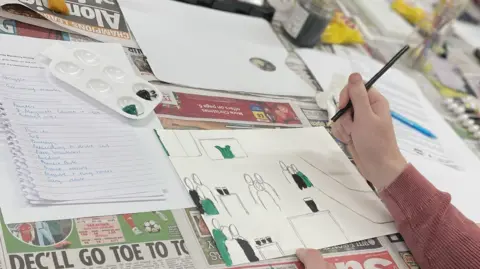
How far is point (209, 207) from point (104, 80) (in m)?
0.24

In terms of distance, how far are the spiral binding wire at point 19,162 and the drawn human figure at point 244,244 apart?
8.2 inches

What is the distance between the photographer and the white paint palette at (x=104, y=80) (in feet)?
2.19

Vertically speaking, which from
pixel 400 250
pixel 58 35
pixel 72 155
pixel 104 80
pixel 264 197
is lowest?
pixel 400 250

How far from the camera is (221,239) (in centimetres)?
56

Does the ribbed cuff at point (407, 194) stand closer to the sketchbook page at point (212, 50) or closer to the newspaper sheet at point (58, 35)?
the sketchbook page at point (212, 50)

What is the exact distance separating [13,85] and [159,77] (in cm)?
21

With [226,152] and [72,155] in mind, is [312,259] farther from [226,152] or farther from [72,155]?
[72,155]

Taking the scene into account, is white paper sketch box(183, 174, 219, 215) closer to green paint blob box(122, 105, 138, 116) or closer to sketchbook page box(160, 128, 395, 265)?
sketchbook page box(160, 128, 395, 265)

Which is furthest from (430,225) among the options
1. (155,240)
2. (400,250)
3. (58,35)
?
(58,35)

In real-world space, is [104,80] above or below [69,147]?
above

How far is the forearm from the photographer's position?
2.13 feet

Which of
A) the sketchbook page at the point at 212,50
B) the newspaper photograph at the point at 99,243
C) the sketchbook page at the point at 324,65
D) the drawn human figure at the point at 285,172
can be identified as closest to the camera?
the newspaper photograph at the point at 99,243

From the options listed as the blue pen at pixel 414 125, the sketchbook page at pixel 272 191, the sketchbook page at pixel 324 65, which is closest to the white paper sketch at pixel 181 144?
the sketchbook page at pixel 272 191

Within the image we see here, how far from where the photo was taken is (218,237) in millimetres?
565
